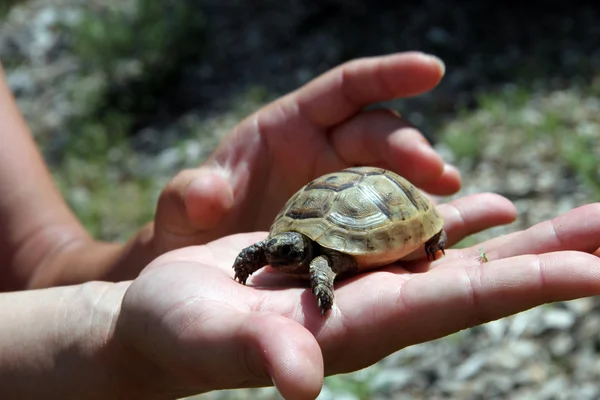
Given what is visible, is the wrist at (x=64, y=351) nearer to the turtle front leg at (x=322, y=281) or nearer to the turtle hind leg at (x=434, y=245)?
the turtle front leg at (x=322, y=281)

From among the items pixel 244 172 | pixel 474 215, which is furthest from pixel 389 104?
pixel 474 215

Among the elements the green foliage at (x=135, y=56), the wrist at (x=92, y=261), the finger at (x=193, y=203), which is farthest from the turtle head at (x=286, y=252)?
the green foliage at (x=135, y=56)

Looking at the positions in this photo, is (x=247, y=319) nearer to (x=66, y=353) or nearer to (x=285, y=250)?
(x=285, y=250)

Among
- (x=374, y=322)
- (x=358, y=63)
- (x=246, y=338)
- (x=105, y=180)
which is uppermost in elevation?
(x=358, y=63)

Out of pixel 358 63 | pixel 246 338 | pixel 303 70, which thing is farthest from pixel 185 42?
pixel 246 338

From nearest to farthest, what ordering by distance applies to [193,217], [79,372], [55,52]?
[79,372] < [193,217] < [55,52]

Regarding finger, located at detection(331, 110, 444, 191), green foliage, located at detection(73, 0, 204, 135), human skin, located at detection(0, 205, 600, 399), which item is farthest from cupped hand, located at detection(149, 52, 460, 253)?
green foliage, located at detection(73, 0, 204, 135)

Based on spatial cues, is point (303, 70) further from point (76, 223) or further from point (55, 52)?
point (76, 223)
